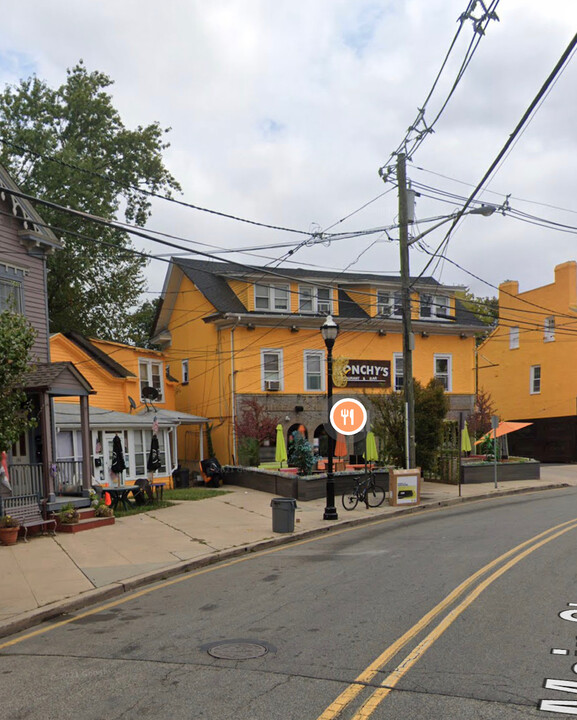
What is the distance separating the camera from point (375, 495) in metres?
21.2

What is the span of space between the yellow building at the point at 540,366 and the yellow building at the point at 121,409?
766 inches

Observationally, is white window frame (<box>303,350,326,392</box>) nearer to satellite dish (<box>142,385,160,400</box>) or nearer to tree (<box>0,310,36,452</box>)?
satellite dish (<box>142,385,160,400</box>)

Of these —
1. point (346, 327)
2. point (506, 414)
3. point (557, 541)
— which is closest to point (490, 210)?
point (557, 541)

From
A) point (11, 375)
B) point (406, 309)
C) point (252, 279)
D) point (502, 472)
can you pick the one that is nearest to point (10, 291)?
point (11, 375)

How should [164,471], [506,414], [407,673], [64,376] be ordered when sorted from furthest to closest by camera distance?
[506,414]
[164,471]
[64,376]
[407,673]

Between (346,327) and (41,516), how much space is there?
20658 millimetres

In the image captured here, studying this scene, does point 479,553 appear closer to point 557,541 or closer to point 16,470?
point 557,541

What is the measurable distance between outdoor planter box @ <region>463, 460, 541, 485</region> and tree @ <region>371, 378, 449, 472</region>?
3890 millimetres

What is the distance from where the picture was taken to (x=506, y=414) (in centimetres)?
4603

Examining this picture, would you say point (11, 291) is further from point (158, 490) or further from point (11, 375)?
point (11, 375)

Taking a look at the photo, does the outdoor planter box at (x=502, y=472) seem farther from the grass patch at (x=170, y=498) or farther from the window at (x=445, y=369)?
the grass patch at (x=170, y=498)

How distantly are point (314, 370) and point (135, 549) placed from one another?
20.3 meters

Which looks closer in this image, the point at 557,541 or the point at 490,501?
the point at 557,541

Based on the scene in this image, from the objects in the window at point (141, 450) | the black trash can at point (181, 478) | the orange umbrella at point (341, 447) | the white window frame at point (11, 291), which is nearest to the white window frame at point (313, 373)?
the orange umbrella at point (341, 447)
